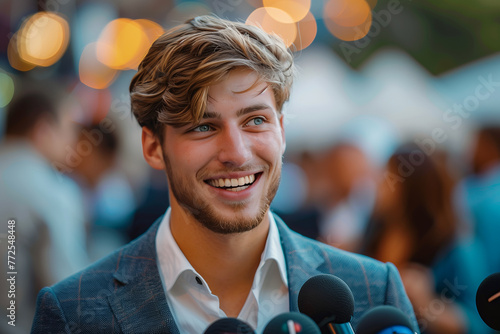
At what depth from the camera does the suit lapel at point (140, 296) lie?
1.27m

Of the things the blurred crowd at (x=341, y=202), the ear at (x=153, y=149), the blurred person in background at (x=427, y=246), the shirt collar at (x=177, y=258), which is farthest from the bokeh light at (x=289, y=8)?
the shirt collar at (x=177, y=258)

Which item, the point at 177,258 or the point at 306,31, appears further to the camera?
the point at 306,31

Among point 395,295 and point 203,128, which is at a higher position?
point 203,128

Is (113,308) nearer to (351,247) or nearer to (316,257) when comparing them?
(316,257)

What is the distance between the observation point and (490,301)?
0.95 metres

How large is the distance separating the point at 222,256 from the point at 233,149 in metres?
0.33

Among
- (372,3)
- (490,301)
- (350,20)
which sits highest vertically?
(490,301)

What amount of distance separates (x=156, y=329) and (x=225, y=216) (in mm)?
334

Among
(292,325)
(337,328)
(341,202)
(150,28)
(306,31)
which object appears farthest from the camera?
(306,31)

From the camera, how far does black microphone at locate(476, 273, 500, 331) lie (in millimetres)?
940

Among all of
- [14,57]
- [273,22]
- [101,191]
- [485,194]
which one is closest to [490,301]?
[485,194]

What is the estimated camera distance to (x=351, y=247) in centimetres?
257

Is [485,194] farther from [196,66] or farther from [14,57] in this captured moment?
[14,57]

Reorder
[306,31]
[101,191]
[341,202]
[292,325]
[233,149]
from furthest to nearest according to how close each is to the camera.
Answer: [306,31], [341,202], [101,191], [233,149], [292,325]
